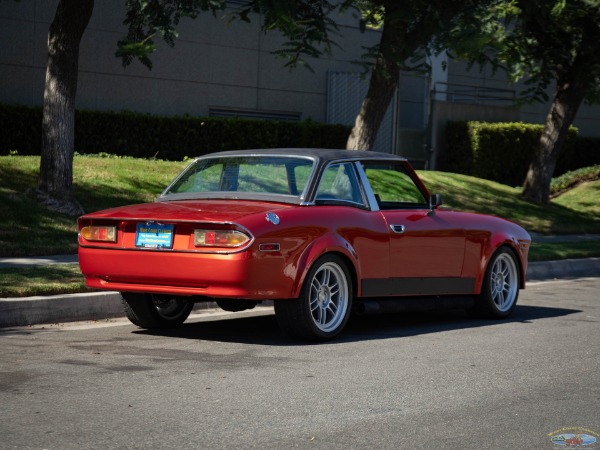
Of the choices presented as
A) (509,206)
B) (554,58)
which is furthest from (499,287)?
(554,58)

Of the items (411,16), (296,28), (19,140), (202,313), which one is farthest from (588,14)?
(202,313)

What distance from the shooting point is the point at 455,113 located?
3102 centimetres

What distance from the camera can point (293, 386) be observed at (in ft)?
23.5

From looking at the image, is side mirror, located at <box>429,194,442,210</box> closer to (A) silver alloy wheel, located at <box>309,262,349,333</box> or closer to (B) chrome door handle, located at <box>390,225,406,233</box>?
(B) chrome door handle, located at <box>390,225,406,233</box>

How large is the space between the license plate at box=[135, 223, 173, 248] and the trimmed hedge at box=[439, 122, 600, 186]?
70.6 feet

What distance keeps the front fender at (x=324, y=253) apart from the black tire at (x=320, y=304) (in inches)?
2.8

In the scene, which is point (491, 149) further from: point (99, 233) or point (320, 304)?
point (99, 233)

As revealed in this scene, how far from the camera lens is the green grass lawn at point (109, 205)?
11617 millimetres

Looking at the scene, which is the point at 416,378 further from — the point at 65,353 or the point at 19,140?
the point at 19,140

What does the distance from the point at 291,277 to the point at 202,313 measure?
2661 mm

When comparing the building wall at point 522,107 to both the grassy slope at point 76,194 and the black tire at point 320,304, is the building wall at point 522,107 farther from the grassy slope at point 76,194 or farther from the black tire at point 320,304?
the black tire at point 320,304

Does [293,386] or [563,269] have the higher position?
[293,386]

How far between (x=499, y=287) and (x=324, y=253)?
2722 mm

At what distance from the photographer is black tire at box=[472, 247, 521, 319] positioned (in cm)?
1082
